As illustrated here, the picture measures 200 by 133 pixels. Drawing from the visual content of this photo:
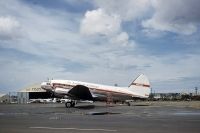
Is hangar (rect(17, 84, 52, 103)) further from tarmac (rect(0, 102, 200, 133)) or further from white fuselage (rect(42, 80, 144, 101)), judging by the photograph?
tarmac (rect(0, 102, 200, 133))

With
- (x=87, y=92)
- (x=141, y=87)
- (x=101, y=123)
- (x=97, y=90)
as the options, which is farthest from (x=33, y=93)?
(x=101, y=123)

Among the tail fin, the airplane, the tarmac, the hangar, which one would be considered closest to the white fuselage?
the airplane

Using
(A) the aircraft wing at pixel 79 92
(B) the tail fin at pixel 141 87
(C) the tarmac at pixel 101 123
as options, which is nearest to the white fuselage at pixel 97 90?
(A) the aircraft wing at pixel 79 92

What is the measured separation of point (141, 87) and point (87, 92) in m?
14.4

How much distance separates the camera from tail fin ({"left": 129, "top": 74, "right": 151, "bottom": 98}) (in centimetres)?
6571

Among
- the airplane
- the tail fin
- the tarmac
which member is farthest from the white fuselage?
the tarmac

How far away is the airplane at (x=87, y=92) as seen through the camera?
55000 millimetres

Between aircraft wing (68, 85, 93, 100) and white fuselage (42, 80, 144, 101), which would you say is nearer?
aircraft wing (68, 85, 93, 100)

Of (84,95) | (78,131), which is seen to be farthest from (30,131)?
(84,95)

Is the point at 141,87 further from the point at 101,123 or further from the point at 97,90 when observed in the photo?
the point at 101,123

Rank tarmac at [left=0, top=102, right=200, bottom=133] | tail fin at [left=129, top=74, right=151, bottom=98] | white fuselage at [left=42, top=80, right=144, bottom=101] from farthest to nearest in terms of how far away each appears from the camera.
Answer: tail fin at [left=129, top=74, right=151, bottom=98]
white fuselage at [left=42, top=80, right=144, bottom=101]
tarmac at [left=0, top=102, right=200, bottom=133]

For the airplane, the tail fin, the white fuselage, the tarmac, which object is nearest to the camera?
the tarmac

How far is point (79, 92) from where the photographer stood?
2154 inches

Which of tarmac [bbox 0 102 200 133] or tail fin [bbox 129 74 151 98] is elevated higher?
tail fin [bbox 129 74 151 98]
